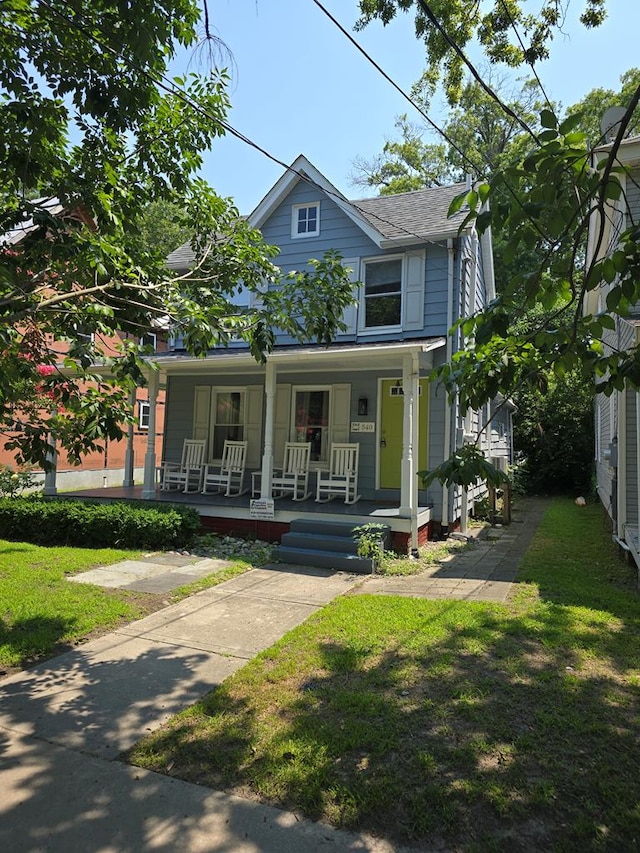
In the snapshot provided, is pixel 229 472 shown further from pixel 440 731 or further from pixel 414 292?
pixel 440 731

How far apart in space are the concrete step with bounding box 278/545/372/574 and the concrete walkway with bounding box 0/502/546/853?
108cm

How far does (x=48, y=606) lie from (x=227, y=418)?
730cm

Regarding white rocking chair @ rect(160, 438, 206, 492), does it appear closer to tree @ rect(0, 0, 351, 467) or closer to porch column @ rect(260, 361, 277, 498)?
porch column @ rect(260, 361, 277, 498)

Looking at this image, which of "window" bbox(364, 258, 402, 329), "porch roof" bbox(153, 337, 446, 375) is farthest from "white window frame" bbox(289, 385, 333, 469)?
"window" bbox(364, 258, 402, 329)

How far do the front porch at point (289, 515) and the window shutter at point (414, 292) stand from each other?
11.6 feet

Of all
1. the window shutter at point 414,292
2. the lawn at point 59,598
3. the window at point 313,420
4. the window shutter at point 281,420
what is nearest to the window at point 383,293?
the window shutter at point 414,292

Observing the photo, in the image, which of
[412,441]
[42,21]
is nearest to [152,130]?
[42,21]

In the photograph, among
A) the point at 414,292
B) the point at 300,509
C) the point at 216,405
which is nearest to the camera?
the point at 300,509

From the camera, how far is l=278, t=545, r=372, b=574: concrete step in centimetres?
750

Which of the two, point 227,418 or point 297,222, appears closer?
point 297,222

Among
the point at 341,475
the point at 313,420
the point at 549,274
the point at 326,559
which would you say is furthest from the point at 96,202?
the point at 313,420

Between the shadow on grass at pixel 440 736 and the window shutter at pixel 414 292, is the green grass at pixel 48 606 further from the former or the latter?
Answer: the window shutter at pixel 414 292

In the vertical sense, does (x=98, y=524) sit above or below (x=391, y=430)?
below

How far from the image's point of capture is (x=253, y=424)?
39.9 ft
